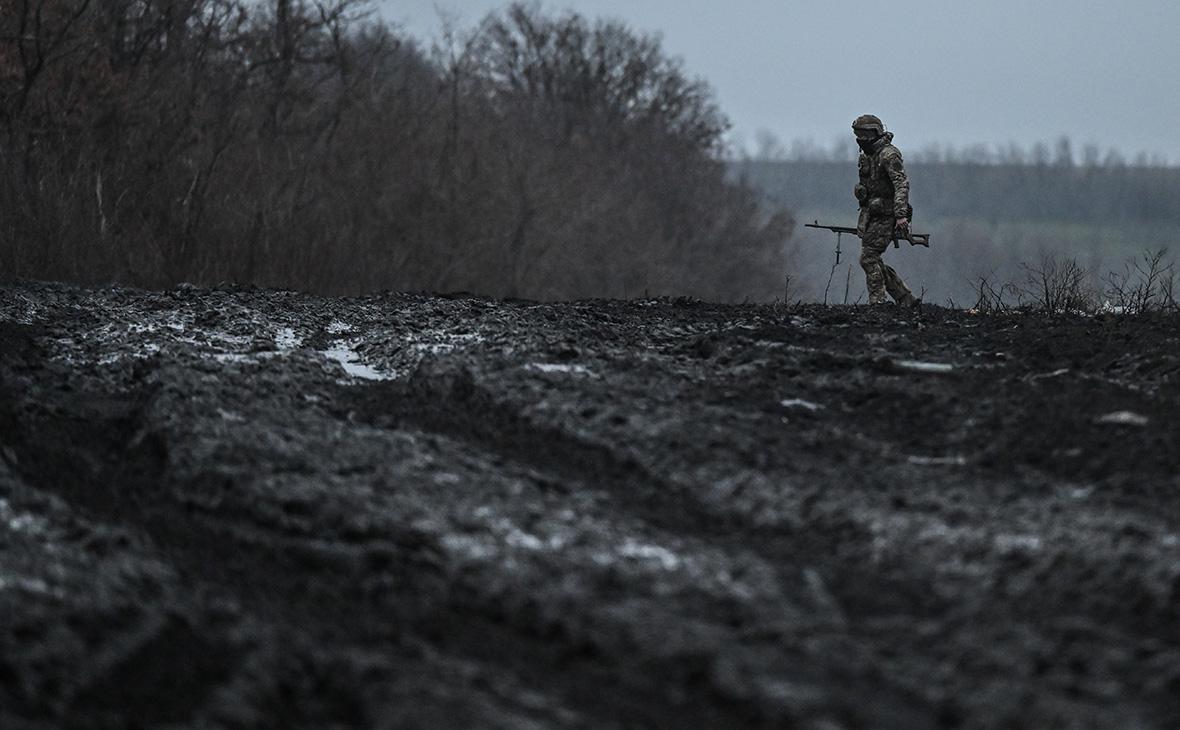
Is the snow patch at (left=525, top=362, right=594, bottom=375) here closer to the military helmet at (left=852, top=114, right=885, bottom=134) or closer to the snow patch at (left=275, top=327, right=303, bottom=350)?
→ the snow patch at (left=275, top=327, right=303, bottom=350)

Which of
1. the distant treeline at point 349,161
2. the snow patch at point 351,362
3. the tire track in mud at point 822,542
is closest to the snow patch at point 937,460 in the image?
the tire track in mud at point 822,542

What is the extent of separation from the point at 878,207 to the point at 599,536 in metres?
9.05

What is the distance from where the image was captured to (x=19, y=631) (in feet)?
18.6

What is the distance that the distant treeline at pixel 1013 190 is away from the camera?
164m

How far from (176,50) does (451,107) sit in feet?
42.2

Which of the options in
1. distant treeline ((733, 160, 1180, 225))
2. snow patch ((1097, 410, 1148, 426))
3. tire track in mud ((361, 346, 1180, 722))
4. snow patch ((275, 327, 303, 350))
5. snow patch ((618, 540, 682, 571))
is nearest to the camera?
tire track in mud ((361, 346, 1180, 722))

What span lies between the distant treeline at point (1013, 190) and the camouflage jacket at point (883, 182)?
143117 mm

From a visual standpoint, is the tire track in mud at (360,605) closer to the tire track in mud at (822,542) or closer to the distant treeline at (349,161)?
the tire track in mud at (822,542)

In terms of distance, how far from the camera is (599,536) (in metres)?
6.72

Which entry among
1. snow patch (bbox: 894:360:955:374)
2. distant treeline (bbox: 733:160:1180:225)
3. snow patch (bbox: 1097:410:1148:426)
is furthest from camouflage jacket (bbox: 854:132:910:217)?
distant treeline (bbox: 733:160:1180:225)

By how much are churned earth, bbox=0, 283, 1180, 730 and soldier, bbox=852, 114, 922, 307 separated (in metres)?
3.66

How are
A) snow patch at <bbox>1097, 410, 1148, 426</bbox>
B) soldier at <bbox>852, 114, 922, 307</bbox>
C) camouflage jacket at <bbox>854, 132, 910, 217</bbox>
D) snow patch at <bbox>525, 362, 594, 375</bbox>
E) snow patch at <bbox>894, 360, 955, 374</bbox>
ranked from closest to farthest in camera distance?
snow patch at <bbox>1097, 410, 1148, 426</bbox>
snow patch at <bbox>894, 360, 955, 374</bbox>
snow patch at <bbox>525, 362, 594, 375</bbox>
camouflage jacket at <bbox>854, 132, 910, 217</bbox>
soldier at <bbox>852, 114, 922, 307</bbox>

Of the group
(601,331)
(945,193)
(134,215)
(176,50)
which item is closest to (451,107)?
(176,50)

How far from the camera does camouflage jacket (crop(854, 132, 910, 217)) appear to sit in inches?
584
